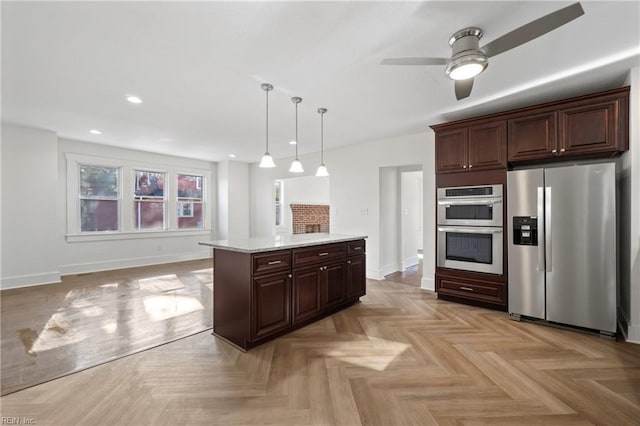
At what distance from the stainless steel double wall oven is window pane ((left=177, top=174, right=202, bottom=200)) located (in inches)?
234

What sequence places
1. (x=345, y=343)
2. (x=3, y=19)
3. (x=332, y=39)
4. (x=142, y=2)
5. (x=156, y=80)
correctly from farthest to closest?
(x=156, y=80) → (x=345, y=343) → (x=332, y=39) → (x=3, y=19) → (x=142, y=2)

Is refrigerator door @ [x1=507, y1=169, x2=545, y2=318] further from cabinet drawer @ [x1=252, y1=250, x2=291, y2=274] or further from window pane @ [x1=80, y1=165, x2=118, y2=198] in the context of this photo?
window pane @ [x1=80, y1=165, x2=118, y2=198]

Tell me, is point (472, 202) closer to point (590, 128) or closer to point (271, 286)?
point (590, 128)

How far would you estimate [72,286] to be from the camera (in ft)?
15.4

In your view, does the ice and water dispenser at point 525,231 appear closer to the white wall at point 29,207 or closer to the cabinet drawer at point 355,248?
the cabinet drawer at point 355,248

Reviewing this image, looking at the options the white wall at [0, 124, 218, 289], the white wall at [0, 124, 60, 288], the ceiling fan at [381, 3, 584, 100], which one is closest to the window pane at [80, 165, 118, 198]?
the white wall at [0, 124, 218, 289]

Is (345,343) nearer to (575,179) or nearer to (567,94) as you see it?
(575,179)

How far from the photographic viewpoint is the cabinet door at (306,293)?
2.99 m

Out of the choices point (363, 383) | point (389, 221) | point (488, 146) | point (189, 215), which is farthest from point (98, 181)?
point (488, 146)

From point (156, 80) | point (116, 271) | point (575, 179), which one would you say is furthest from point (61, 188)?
point (575, 179)

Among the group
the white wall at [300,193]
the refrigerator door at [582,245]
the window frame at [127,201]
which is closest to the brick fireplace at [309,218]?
the white wall at [300,193]

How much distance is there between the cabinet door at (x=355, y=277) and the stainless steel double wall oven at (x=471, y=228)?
1.09 m

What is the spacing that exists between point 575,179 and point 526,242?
2.60 ft

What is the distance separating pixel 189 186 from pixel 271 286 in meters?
5.55
